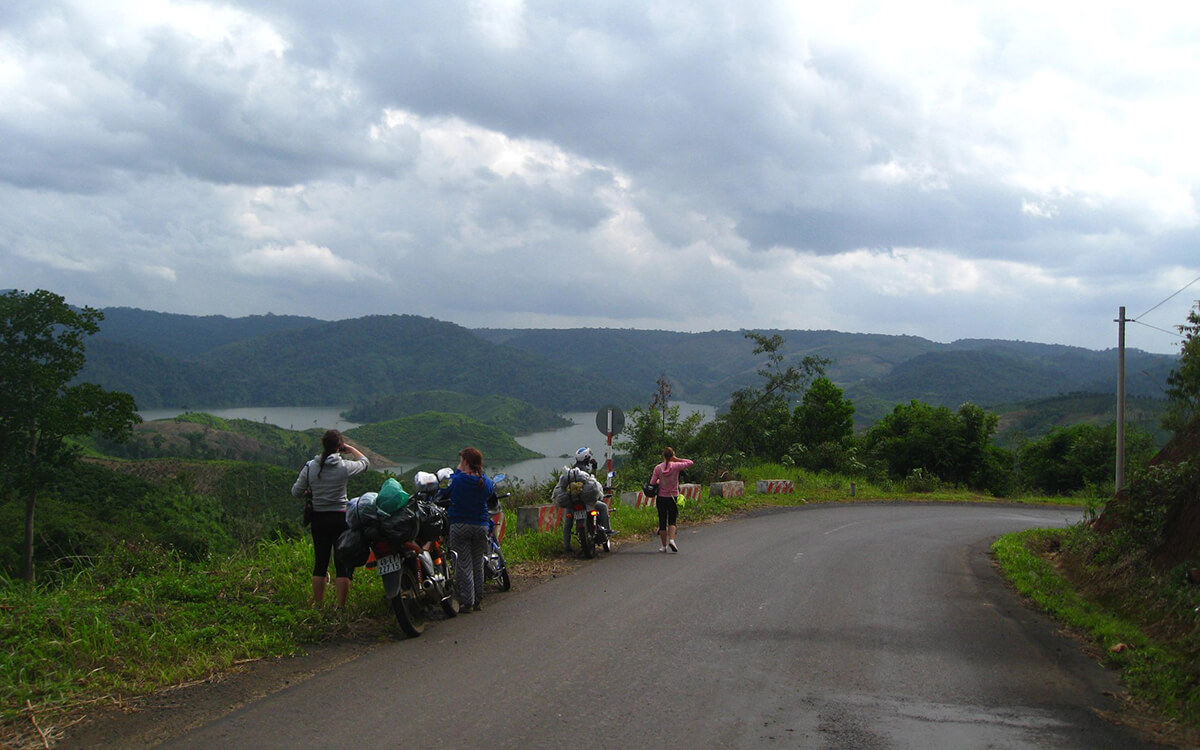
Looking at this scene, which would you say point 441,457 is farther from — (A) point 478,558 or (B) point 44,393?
(A) point 478,558

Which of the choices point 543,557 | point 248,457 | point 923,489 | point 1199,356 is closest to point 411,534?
point 543,557

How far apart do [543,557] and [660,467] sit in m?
2.46

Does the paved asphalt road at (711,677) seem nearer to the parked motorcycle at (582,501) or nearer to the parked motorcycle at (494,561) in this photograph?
the parked motorcycle at (494,561)

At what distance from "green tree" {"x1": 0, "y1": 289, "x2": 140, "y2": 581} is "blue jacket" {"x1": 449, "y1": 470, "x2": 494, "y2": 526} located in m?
37.0

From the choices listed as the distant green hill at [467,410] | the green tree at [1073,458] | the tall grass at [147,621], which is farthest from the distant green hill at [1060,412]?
the tall grass at [147,621]

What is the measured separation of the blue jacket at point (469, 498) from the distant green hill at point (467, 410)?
11325 centimetres

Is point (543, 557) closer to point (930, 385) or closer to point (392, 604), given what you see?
point (392, 604)

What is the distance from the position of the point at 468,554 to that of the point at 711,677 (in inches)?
127

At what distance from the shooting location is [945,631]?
8102 millimetres

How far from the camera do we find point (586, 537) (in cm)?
1209

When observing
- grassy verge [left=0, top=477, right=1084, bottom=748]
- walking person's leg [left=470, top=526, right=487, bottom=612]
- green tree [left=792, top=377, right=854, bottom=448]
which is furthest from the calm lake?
grassy verge [left=0, top=477, right=1084, bottom=748]

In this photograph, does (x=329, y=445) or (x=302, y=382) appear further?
(x=302, y=382)

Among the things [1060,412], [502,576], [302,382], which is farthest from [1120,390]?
[302,382]

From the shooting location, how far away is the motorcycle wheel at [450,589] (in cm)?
818
